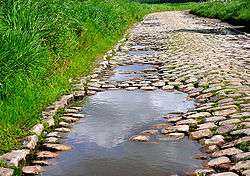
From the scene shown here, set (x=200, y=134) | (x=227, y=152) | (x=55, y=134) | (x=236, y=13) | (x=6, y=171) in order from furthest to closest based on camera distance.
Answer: (x=236, y=13)
(x=55, y=134)
(x=200, y=134)
(x=227, y=152)
(x=6, y=171)

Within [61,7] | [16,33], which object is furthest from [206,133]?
[61,7]

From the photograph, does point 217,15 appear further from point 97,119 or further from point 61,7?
point 97,119

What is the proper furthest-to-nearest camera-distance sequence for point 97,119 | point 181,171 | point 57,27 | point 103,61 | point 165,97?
point 103,61, point 57,27, point 165,97, point 97,119, point 181,171

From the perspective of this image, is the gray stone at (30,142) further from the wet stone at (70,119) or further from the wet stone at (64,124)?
the wet stone at (70,119)

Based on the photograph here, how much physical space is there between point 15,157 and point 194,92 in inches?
173

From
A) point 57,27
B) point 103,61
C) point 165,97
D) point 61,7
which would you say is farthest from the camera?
point 103,61

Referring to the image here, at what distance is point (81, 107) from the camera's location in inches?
320

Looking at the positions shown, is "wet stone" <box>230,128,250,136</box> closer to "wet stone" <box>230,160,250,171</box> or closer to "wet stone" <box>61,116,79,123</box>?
"wet stone" <box>230,160,250,171</box>

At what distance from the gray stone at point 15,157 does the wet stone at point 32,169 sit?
4.3 inches

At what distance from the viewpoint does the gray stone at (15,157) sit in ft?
16.9

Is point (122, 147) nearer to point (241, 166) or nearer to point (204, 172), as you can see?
point (204, 172)

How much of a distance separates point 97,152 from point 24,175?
1.02 m

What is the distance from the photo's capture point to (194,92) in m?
8.81

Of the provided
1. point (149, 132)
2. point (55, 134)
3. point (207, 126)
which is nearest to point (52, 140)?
point (55, 134)
